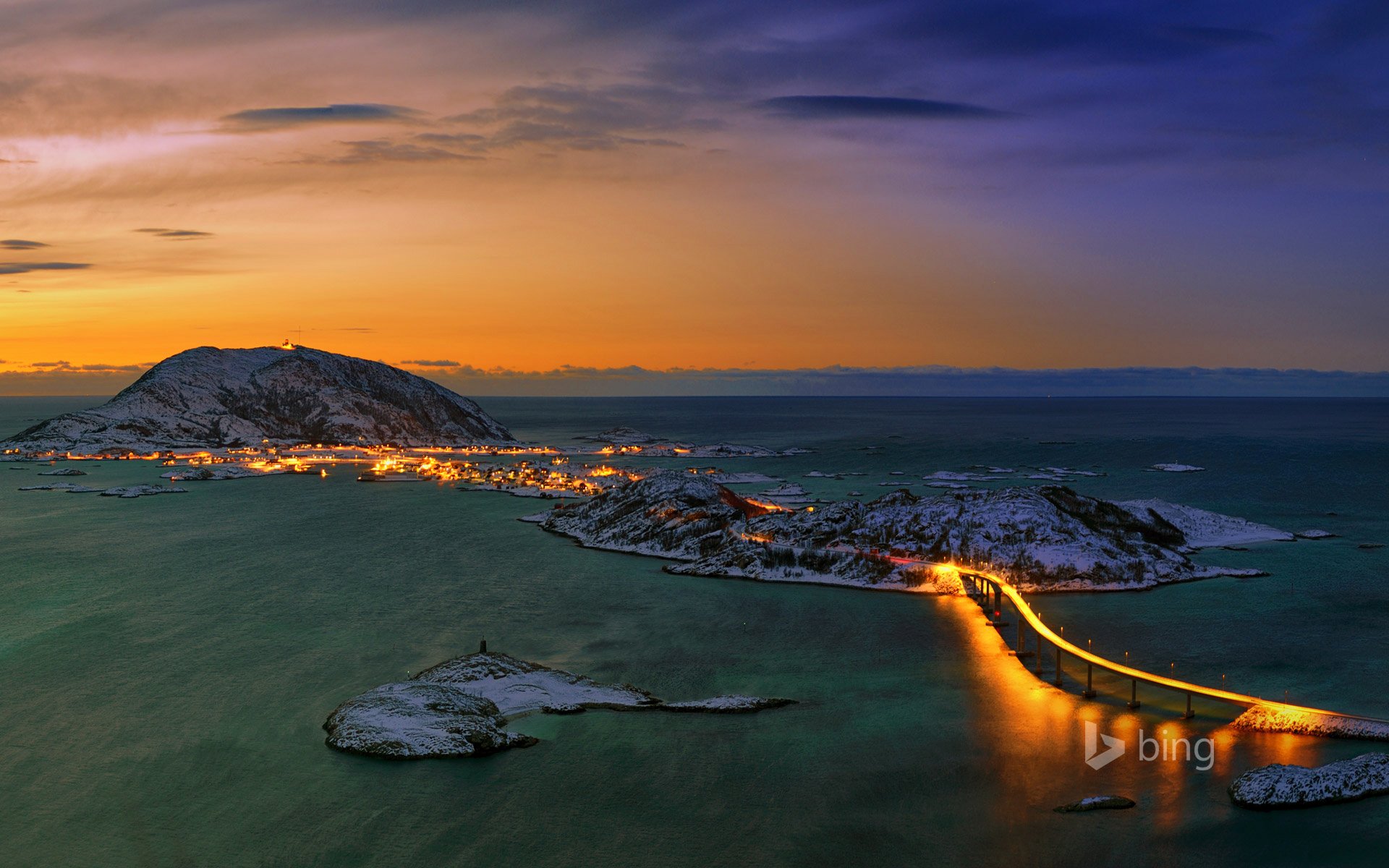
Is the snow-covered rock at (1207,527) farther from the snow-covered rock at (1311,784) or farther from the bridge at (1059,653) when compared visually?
Answer: the snow-covered rock at (1311,784)

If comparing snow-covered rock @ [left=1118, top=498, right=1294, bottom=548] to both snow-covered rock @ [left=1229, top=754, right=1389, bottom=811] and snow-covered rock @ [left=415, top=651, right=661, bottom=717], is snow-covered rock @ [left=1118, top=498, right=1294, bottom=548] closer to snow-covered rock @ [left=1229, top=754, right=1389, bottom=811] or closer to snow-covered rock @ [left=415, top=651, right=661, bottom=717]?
snow-covered rock @ [left=1229, top=754, right=1389, bottom=811]

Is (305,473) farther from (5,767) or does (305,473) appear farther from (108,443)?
(5,767)

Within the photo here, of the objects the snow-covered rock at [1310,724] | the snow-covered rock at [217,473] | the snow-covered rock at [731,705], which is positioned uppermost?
the snow-covered rock at [217,473]

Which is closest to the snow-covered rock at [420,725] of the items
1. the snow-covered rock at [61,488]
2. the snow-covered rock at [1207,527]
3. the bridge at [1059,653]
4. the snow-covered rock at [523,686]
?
Result: the snow-covered rock at [523,686]

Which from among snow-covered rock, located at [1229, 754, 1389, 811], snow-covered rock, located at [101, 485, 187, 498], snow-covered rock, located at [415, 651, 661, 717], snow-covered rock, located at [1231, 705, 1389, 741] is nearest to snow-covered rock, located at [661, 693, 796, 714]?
snow-covered rock, located at [415, 651, 661, 717]

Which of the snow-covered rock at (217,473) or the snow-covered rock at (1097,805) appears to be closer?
the snow-covered rock at (1097,805)

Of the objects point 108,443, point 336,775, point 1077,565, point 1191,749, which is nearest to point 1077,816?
point 1191,749

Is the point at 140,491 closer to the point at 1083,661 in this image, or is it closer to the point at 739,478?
the point at 739,478
